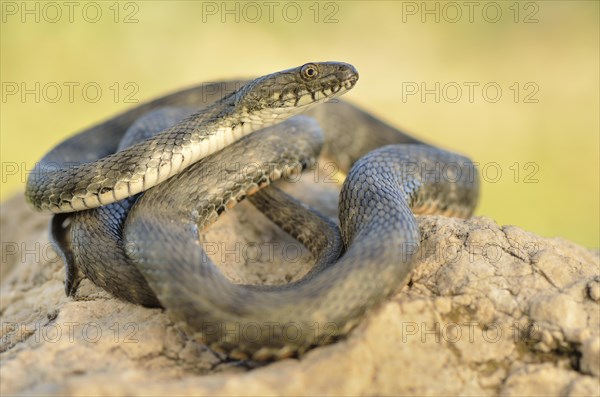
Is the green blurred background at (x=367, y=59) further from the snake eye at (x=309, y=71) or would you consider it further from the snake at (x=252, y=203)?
the snake eye at (x=309, y=71)

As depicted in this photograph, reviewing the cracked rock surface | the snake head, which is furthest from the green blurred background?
the cracked rock surface

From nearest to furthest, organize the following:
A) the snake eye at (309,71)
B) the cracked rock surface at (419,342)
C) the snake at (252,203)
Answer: the cracked rock surface at (419,342), the snake at (252,203), the snake eye at (309,71)

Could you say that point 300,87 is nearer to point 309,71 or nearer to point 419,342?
point 309,71

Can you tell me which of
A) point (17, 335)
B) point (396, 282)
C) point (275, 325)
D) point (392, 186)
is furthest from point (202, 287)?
point (392, 186)

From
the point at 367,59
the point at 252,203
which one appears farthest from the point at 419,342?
the point at 367,59

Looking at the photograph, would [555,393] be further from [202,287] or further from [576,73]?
[576,73]

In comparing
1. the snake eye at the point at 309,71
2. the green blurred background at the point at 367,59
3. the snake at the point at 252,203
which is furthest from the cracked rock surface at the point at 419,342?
the green blurred background at the point at 367,59

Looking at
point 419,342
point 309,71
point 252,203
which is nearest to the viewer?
point 419,342
